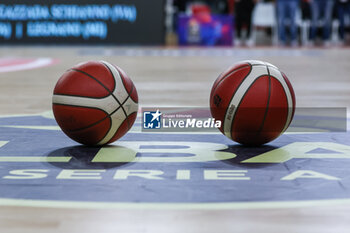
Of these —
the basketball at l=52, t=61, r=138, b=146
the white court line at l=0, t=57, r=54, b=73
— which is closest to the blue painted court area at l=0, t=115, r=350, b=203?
the basketball at l=52, t=61, r=138, b=146

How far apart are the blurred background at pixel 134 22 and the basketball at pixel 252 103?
1451 cm

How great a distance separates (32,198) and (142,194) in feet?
1.75

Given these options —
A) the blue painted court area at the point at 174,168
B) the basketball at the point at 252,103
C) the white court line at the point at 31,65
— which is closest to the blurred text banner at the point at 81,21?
the white court line at the point at 31,65

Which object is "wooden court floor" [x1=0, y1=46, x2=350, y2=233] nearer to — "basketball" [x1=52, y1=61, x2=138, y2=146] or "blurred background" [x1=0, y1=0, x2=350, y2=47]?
Result: "blurred background" [x1=0, y1=0, x2=350, y2=47]

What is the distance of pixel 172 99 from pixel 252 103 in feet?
10.2

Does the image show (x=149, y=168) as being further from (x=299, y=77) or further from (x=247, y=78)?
(x=299, y=77)

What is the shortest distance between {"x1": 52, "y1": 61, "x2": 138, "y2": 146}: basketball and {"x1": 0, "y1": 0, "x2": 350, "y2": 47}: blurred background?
14.3 meters

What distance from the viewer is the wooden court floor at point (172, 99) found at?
2611 millimetres

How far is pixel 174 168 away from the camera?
366 cm

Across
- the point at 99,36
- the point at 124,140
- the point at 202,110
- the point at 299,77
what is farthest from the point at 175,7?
the point at 124,140

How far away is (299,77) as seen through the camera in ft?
32.5

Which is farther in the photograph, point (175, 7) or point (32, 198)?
point (175, 7)

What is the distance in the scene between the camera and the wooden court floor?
2611 millimetres

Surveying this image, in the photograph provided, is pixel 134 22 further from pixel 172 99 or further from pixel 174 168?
pixel 174 168
